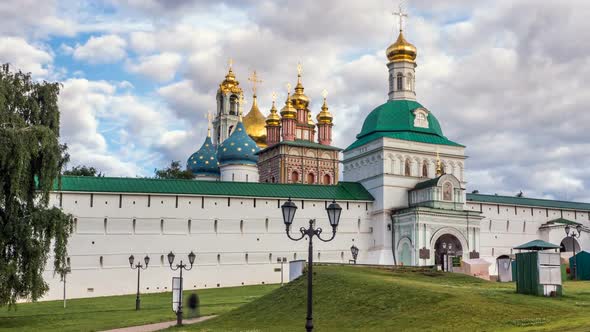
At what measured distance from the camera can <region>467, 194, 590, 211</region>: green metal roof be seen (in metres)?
54.7

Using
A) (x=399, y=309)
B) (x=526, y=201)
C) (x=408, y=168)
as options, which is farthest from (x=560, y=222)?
(x=399, y=309)

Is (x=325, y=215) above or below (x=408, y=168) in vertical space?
below

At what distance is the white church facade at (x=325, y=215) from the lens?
1660 inches

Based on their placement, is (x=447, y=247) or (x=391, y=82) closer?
(x=447, y=247)

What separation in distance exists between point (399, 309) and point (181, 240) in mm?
26923

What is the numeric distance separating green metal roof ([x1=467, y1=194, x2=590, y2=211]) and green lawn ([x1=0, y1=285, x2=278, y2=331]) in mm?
24584

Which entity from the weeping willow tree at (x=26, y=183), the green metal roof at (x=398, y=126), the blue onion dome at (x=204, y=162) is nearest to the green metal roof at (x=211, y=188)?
the green metal roof at (x=398, y=126)

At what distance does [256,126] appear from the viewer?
248 feet

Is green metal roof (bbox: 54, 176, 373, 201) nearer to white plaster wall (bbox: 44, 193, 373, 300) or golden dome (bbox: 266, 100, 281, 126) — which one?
white plaster wall (bbox: 44, 193, 373, 300)

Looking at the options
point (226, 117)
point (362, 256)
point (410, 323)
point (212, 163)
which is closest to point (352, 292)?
point (410, 323)

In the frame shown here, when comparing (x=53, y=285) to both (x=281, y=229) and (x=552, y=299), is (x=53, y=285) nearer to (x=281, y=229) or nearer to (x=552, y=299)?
(x=281, y=229)

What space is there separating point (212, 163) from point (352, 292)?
5112 centimetres

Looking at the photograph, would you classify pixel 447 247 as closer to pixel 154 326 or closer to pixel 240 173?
pixel 240 173

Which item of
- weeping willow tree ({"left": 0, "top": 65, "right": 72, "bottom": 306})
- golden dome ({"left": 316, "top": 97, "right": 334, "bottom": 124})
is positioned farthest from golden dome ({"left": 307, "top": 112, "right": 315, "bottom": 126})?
weeping willow tree ({"left": 0, "top": 65, "right": 72, "bottom": 306})
